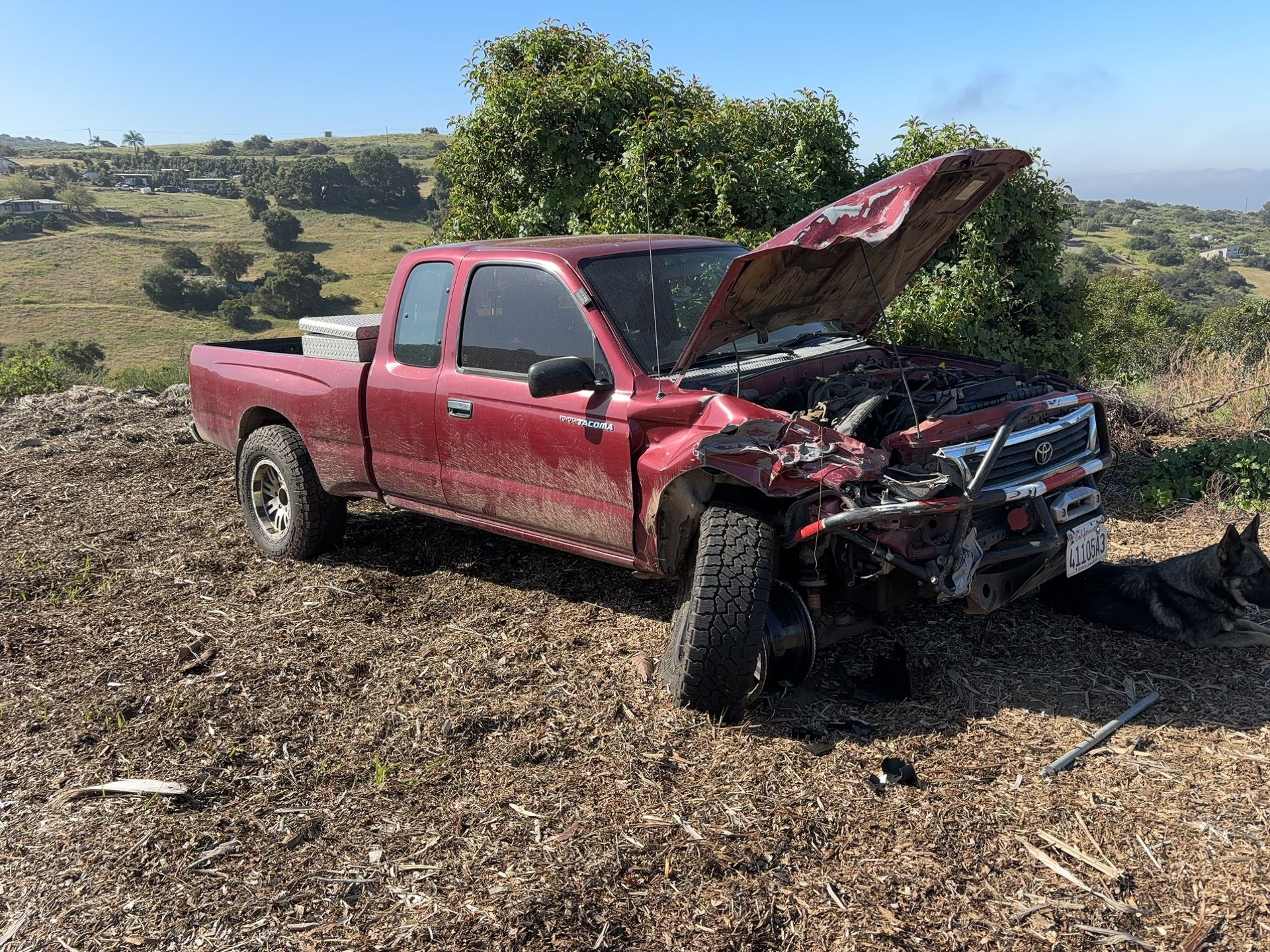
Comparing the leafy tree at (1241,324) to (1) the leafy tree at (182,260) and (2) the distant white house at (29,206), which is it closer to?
(1) the leafy tree at (182,260)

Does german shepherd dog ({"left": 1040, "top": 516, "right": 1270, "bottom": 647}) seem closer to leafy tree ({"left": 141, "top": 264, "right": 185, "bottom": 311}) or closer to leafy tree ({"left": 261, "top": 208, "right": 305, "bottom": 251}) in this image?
leafy tree ({"left": 141, "top": 264, "right": 185, "bottom": 311})

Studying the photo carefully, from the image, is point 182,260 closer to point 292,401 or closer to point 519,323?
point 292,401

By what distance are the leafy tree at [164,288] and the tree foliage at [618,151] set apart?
50.6 meters

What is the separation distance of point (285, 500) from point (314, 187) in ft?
272

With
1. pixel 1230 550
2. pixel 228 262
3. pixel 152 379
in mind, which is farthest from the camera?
pixel 228 262

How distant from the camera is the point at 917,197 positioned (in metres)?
3.86

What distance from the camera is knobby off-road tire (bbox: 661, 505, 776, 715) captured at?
146 inches

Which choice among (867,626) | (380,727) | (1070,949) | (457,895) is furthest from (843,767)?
(380,727)

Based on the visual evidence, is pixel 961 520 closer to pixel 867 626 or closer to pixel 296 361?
pixel 867 626

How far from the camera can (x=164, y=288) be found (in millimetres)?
53531

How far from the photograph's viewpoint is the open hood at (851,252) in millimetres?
3740

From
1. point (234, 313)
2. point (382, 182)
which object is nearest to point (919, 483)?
point (234, 313)

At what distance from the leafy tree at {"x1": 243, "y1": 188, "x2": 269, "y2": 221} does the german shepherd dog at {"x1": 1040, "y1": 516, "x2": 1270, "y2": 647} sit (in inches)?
3133

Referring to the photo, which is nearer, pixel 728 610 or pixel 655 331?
pixel 728 610
